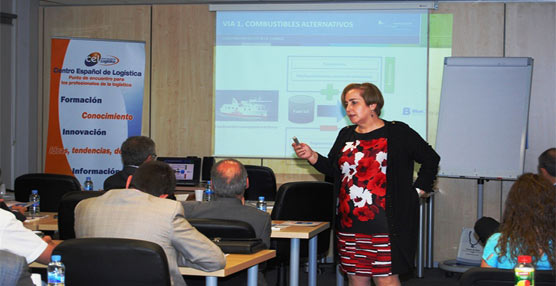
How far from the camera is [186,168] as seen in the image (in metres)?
7.42

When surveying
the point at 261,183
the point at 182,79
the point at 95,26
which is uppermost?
the point at 95,26

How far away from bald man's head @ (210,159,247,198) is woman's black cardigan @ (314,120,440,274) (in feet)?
2.14

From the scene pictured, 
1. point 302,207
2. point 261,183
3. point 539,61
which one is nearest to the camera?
point 302,207

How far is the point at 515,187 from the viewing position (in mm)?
2602

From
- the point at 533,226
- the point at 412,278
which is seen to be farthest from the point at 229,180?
the point at 412,278

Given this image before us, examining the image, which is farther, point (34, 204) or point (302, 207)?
point (302, 207)

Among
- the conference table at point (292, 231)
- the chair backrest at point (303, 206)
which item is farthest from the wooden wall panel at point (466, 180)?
the conference table at point (292, 231)

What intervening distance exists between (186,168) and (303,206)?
2446 mm

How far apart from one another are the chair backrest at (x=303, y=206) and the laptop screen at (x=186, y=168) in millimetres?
2229

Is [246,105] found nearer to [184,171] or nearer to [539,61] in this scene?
[184,171]

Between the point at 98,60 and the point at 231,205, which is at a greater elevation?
the point at 98,60

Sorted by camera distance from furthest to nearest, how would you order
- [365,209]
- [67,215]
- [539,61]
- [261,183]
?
[539,61] → [261,183] → [67,215] → [365,209]

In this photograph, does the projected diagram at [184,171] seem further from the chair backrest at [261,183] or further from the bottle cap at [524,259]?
the bottle cap at [524,259]

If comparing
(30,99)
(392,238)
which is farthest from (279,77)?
(392,238)
